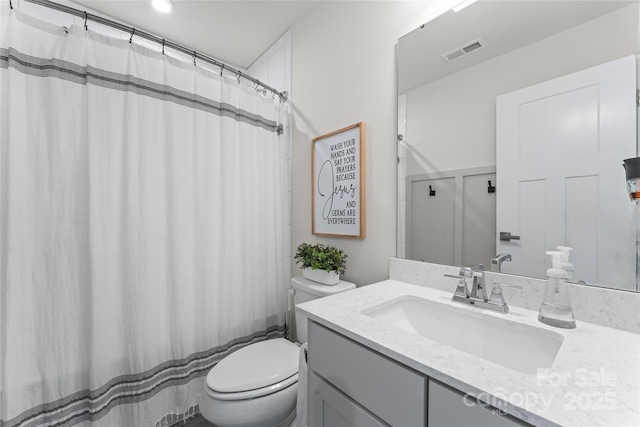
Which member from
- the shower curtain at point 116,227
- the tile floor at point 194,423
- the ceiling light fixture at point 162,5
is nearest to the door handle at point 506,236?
the shower curtain at point 116,227

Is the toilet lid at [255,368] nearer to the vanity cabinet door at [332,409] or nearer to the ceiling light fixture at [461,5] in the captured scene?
the vanity cabinet door at [332,409]

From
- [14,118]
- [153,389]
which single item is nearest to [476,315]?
[153,389]

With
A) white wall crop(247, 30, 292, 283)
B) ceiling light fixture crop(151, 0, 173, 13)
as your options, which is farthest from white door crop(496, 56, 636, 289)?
ceiling light fixture crop(151, 0, 173, 13)

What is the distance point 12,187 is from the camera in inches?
38.0

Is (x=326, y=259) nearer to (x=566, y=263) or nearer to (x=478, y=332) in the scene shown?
(x=478, y=332)

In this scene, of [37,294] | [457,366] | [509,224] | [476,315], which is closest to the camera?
[457,366]

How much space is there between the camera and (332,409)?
731 millimetres

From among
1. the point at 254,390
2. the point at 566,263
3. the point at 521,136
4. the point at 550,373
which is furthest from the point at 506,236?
the point at 254,390

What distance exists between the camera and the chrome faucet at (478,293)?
2.70 feet

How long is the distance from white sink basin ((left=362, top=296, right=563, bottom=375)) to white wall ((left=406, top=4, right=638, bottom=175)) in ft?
1.81

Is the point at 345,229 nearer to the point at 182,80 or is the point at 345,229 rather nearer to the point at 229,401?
the point at 229,401

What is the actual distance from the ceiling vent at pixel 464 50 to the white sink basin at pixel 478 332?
0.96m

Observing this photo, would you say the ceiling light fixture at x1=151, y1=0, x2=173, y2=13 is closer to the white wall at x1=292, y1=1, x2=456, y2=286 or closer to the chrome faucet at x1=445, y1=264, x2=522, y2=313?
the white wall at x1=292, y1=1, x2=456, y2=286

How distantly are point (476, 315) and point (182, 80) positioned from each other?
5.52 ft
